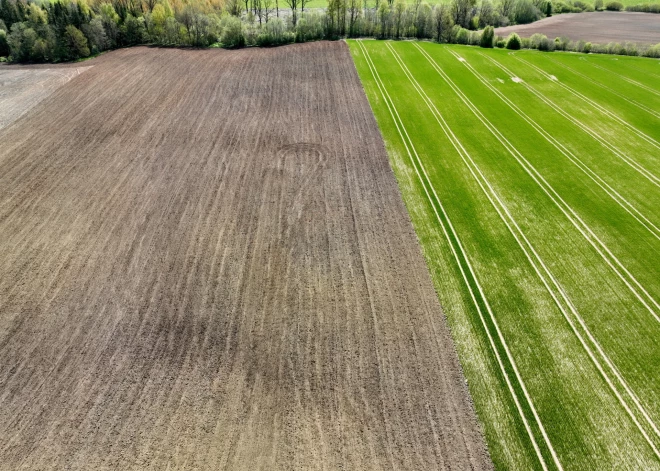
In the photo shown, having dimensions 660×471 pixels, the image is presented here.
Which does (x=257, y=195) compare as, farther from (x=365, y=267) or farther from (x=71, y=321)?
(x=71, y=321)

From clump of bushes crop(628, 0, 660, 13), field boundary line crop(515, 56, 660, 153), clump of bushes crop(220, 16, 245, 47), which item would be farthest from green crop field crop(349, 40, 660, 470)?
clump of bushes crop(628, 0, 660, 13)

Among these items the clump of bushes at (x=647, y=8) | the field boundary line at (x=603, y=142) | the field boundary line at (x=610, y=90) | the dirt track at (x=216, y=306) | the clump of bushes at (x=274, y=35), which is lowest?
the dirt track at (x=216, y=306)

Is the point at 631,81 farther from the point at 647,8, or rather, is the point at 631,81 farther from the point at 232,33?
the point at 232,33

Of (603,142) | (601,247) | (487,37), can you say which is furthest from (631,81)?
(601,247)

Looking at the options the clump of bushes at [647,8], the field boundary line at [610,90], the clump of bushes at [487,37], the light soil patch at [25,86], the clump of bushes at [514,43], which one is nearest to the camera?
the light soil patch at [25,86]

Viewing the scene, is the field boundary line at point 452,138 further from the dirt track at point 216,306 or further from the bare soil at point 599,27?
the bare soil at point 599,27

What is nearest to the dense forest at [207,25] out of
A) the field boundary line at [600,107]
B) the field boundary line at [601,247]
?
the field boundary line at [600,107]
